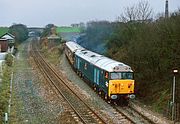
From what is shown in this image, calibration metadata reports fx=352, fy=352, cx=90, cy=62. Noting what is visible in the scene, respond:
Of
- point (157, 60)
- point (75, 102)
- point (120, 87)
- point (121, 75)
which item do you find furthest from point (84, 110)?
point (157, 60)

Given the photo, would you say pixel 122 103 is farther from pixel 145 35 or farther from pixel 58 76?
pixel 58 76

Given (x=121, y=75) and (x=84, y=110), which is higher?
(x=121, y=75)

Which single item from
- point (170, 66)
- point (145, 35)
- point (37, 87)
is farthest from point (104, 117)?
point (37, 87)

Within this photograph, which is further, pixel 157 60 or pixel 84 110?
pixel 157 60

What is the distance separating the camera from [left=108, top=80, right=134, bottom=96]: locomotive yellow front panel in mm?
23359

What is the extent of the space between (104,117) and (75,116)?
167cm

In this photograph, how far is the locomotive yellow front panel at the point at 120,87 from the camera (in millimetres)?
23359

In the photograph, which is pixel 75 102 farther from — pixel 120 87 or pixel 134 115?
pixel 134 115

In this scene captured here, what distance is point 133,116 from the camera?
67.7 ft

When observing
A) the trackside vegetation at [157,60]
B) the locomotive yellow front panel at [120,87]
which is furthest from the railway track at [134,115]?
the trackside vegetation at [157,60]

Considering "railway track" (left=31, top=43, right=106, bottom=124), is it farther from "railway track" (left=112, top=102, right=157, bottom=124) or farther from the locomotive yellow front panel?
the locomotive yellow front panel

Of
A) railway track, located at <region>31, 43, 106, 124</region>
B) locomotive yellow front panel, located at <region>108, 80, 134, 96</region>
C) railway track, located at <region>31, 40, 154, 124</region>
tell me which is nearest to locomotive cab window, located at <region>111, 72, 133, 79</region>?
locomotive yellow front panel, located at <region>108, 80, 134, 96</region>

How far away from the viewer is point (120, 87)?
23516 millimetres

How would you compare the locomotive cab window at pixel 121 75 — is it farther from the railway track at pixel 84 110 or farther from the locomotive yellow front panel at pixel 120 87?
the railway track at pixel 84 110
